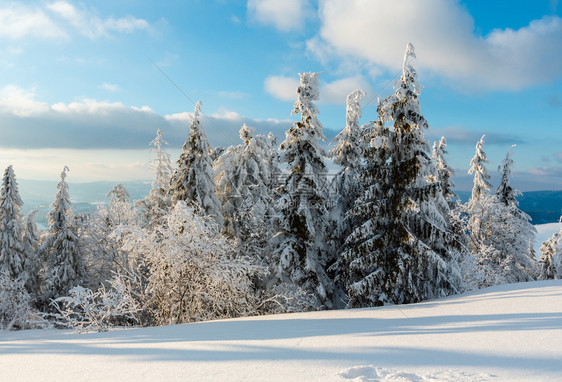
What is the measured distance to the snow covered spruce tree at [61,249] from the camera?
29000 millimetres

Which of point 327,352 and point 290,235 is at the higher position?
point 290,235

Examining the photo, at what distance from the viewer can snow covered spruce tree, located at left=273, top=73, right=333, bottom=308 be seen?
17.3 m

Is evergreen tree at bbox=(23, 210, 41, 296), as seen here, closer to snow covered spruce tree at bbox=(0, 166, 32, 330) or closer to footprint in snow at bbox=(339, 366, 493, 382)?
snow covered spruce tree at bbox=(0, 166, 32, 330)

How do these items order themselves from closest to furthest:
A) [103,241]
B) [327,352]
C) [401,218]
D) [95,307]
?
1. [327,352]
2. [95,307]
3. [401,218]
4. [103,241]

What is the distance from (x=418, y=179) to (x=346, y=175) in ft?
20.6

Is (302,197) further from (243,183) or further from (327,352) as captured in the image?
(327,352)

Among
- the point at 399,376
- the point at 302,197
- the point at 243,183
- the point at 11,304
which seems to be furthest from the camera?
the point at 11,304

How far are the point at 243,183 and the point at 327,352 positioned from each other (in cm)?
1867

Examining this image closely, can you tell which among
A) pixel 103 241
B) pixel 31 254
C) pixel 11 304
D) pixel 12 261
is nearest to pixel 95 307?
pixel 103 241

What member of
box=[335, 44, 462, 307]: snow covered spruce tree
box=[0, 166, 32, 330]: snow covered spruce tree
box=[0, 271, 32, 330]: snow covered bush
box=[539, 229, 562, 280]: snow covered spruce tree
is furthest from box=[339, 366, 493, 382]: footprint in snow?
box=[0, 166, 32, 330]: snow covered spruce tree

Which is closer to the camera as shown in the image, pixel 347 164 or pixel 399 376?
pixel 399 376

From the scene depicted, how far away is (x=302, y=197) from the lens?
57.8 ft

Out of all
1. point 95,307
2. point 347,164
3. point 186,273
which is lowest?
point 95,307

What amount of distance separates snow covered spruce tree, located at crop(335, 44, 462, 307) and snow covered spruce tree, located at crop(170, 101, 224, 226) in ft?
31.5
